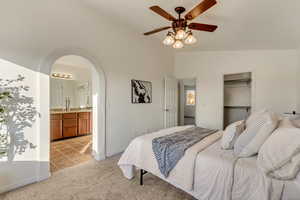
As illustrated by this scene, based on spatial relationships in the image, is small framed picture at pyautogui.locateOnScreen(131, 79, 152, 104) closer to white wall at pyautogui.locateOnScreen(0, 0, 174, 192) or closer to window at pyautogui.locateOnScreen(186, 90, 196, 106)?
white wall at pyautogui.locateOnScreen(0, 0, 174, 192)

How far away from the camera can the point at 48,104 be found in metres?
2.44

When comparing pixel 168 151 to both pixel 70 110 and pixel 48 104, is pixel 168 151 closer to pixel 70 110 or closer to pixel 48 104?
pixel 48 104

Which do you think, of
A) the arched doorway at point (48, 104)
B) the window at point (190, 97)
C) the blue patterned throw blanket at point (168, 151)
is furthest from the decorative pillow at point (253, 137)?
the window at point (190, 97)

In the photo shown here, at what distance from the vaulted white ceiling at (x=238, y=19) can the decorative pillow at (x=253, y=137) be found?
1.70 m

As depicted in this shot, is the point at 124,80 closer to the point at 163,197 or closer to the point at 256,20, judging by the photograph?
the point at 163,197

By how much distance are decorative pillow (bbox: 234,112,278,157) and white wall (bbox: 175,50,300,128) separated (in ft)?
8.69

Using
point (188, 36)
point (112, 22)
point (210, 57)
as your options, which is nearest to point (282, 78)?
point (210, 57)

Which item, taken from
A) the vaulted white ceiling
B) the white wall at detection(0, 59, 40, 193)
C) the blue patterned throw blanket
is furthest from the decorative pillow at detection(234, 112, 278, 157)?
the white wall at detection(0, 59, 40, 193)

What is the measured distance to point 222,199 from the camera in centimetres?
145

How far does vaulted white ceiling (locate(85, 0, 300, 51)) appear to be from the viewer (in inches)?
89.1

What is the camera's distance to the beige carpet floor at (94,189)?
1978mm

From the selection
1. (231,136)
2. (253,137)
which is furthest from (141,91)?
(253,137)

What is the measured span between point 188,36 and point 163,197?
2.26 m

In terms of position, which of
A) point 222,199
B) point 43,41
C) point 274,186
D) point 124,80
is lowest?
point 222,199
